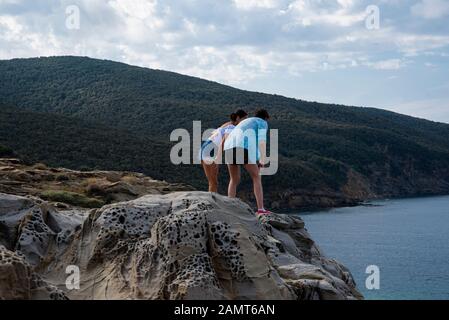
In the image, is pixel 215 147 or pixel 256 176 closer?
pixel 256 176

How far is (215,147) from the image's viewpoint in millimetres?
11500

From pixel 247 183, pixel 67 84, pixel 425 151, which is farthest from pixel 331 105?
pixel 247 183

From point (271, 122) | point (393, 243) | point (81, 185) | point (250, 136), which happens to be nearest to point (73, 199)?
point (81, 185)

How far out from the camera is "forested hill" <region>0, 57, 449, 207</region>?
262 feet

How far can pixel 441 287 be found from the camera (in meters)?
33.7

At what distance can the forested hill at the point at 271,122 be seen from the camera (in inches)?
3145

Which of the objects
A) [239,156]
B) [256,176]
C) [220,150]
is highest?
[220,150]

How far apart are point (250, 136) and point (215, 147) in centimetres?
104

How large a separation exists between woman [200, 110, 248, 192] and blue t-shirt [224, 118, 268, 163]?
51 cm

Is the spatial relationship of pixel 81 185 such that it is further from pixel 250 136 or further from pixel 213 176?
pixel 250 136

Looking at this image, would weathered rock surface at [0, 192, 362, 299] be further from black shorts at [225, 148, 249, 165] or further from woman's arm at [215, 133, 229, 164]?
woman's arm at [215, 133, 229, 164]

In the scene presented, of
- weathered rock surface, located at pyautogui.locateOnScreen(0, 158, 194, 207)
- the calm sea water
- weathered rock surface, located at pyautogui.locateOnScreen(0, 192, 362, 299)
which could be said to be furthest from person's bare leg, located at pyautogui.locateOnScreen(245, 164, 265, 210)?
the calm sea water

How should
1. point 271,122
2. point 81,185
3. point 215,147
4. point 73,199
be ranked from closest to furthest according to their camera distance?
1. point 215,147
2. point 73,199
3. point 81,185
4. point 271,122
